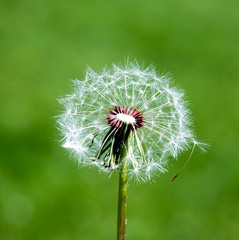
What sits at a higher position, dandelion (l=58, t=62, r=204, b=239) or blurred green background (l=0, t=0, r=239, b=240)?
blurred green background (l=0, t=0, r=239, b=240)

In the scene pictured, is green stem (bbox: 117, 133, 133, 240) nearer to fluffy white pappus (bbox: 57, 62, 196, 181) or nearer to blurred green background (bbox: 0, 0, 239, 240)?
fluffy white pappus (bbox: 57, 62, 196, 181)

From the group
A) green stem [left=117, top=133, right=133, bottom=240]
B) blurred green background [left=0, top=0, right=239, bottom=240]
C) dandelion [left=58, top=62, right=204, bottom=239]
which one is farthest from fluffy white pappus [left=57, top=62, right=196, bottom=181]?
blurred green background [left=0, top=0, right=239, bottom=240]

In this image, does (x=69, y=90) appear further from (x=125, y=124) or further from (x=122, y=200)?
(x=122, y=200)

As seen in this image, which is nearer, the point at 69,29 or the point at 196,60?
the point at 196,60

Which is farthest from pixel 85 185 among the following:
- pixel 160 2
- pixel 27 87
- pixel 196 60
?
pixel 160 2

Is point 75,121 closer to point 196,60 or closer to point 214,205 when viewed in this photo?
point 214,205

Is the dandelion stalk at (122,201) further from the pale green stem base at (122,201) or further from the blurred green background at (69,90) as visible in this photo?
the blurred green background at (69,90)

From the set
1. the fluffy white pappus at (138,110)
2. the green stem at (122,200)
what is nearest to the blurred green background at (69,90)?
the fluffy white pappus at (138,110)
